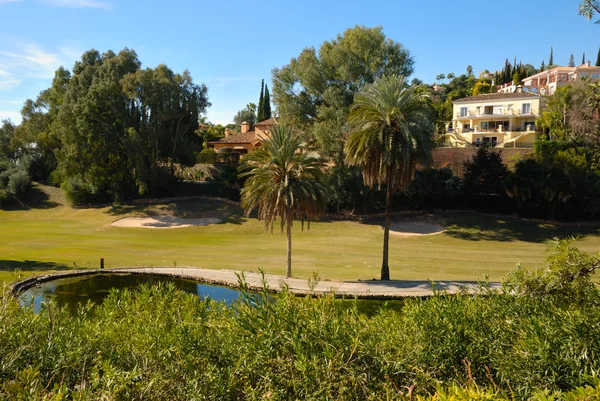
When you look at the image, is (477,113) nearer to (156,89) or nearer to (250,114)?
(156,89)

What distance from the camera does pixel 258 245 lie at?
1438 inches

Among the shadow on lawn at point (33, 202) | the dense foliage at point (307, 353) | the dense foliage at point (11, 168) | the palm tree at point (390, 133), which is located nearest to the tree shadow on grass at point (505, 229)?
the palm tree at point (390, 133)

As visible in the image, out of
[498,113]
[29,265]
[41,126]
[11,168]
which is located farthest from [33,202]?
[498,113]

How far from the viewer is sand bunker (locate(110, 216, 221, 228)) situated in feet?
153

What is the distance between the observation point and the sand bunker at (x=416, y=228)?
140 ft

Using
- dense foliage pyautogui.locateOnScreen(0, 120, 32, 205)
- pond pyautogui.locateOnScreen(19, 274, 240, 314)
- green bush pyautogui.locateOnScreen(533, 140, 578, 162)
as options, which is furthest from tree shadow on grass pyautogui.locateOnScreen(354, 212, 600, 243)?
dense foliage pyautogui.locateOnScreen(0, 120, 32, 205)

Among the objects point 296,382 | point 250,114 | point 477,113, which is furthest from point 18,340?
point 250,114

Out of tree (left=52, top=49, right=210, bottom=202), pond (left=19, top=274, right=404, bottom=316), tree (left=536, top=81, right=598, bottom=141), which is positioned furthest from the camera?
tree (left=52, top=49, right=210, bottom=202)

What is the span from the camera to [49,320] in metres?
8.88

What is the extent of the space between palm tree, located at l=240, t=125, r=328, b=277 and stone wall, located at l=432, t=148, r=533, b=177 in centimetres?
3042

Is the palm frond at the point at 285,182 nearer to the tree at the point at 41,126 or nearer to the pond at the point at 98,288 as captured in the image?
the pond at the point at 98,288

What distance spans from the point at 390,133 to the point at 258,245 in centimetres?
1650

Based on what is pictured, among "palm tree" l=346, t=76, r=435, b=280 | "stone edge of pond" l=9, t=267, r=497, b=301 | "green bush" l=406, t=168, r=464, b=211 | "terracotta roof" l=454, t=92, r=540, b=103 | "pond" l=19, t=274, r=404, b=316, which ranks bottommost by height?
"pond" l=19, t=274, r=404, b=316

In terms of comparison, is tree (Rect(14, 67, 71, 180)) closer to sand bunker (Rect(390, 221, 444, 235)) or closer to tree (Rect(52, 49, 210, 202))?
tree (Rect(52, 49, 210, 202))
